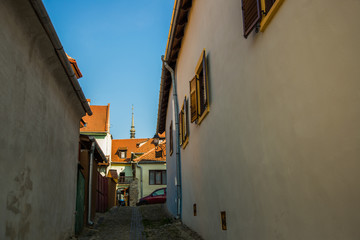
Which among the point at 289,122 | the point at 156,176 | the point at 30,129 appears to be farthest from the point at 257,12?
the point at 156,176

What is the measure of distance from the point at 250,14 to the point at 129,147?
50196 mm

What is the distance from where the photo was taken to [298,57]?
11.0ft

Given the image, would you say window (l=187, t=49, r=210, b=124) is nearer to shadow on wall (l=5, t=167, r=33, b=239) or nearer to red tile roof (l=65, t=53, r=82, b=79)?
Answer: shadow on wall (l=5, t=167, r=33, b=239)

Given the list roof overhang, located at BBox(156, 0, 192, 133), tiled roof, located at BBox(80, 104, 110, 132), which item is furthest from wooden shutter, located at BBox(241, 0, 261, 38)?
tiled roof, located at BBox(80, 104, 110, 132)

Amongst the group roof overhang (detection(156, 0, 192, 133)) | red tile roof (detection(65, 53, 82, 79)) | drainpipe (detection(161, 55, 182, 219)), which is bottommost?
drainpipe (detection(161, 55, 182, 219))

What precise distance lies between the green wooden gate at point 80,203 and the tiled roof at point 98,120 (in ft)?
93.2

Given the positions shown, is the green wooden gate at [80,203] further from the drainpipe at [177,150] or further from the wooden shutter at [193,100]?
the wooden shutter at [193,100]

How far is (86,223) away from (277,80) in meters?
9.47

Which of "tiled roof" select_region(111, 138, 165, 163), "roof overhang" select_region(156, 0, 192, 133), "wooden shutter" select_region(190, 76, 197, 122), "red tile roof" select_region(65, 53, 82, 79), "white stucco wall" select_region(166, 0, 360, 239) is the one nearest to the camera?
"white stucco wall" select_region(166, 0, 360, 239)

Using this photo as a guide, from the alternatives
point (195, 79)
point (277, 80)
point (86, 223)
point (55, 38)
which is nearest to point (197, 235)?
point (195, 79)

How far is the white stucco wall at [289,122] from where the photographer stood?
8.63 feet

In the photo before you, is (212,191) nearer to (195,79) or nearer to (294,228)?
(195,79)

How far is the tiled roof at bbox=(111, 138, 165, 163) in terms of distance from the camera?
46750 millimetres

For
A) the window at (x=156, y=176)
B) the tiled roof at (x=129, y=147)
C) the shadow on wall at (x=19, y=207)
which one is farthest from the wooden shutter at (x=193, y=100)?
the tiled roof at (x=129, y=147)
